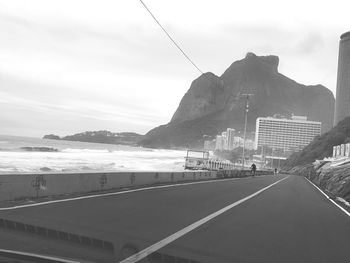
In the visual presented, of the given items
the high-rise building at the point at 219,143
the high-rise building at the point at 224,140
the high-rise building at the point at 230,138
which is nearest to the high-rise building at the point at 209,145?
the high-rise building at the point at 219,143

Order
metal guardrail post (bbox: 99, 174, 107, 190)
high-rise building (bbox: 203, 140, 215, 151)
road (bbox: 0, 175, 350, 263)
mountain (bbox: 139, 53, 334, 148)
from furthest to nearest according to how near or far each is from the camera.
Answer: high-rise building (bbox: 203, 140, 215, 151) → mountain (bbox: 139, 53, 334, 148) → metal guardrail post (bbox: 99, 174, 107, 190) → road (bbox: 0, 175, 350, 263)

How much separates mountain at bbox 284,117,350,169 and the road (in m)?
126

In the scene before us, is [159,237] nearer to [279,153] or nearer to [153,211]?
[153,211]

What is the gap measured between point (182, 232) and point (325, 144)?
142499 mm

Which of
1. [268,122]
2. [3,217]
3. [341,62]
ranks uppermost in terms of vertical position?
[341,62]

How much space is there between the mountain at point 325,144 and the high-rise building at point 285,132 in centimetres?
815

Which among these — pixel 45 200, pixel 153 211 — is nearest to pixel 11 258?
pixel 153 211

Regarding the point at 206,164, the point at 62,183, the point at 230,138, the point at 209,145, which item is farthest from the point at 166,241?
the point at 230,138

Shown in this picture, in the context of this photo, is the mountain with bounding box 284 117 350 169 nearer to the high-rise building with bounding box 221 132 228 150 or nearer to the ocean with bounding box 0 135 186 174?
the high-rise building with bounding box 221 132 228 150

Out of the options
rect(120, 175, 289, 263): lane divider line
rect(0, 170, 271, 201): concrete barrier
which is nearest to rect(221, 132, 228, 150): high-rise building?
rect(0, 170, 271, 201): concrete barrier

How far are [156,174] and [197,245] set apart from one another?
1928 cm

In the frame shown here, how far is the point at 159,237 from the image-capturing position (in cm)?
996

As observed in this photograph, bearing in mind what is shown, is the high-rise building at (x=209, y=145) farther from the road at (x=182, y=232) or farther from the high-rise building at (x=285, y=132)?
the road at (x=182, y=232)

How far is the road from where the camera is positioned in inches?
330
